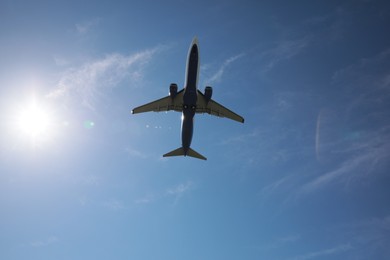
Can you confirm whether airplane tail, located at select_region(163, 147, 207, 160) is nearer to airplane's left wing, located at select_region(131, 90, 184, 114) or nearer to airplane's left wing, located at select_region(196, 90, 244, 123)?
airplane's left wing, located at select_region(196, 90, 244, 123)

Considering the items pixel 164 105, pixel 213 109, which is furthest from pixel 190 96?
pixel 213 109

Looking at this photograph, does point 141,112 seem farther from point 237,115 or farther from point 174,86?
point 237,115

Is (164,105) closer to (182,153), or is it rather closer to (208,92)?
(208,92)

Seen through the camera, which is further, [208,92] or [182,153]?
[182,153]

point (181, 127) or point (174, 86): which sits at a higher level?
point (174, 86)

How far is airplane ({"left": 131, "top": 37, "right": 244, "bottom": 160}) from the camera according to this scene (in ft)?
201

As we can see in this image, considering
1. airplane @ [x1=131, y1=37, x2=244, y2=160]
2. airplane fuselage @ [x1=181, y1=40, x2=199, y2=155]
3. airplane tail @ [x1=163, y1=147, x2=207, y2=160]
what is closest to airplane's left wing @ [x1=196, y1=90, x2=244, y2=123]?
airplane @ [x1=131, y1=37, x2=244, y2=160]

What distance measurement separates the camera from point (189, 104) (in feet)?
213

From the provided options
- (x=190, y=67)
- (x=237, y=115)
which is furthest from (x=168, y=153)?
(x=190, y=67)

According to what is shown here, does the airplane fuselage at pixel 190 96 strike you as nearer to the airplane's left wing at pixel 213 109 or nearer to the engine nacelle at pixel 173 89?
the engine nacelle at pixel 173 89

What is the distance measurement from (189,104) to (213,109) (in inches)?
298

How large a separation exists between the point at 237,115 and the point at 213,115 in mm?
4247

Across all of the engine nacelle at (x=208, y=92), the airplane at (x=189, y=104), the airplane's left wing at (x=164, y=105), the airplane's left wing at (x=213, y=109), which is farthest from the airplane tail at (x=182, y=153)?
the engine nacelle at (x=208, y=92)

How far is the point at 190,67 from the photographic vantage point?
60812 millimetres
